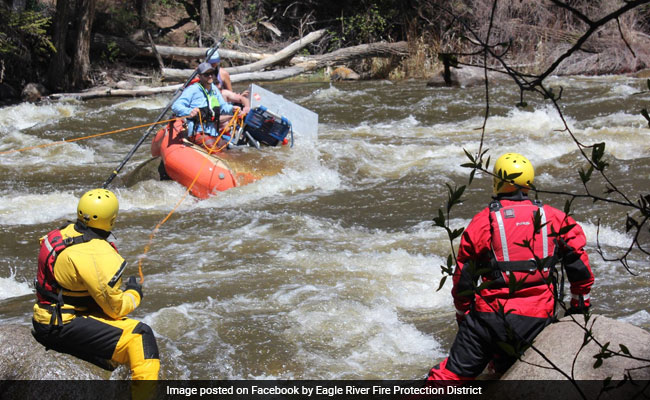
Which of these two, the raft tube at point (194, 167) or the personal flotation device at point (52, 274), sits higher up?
the personal flotation device at point (52, 274)

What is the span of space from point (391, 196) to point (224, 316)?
407 cm

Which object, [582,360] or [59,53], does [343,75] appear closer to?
[59,53]

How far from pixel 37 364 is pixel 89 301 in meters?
0.45

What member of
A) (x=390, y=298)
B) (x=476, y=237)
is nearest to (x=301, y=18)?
(x=390, y=298)

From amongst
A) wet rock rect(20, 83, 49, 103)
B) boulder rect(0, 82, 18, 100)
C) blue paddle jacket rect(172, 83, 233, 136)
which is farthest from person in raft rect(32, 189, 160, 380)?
boulder rect(0, 82, 18, 100)

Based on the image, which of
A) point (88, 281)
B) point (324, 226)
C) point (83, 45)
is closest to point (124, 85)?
point (83, 45)

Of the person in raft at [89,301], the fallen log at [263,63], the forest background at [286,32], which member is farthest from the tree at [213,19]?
the person in raft at [89,301]

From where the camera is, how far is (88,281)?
3.82m

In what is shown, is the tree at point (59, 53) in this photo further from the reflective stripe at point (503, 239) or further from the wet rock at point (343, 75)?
the reflective stripe at point (503, 239)

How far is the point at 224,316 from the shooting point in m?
5.51

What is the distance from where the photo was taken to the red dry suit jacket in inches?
137

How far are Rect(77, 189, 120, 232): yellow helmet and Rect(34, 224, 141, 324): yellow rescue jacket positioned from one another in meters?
0.09


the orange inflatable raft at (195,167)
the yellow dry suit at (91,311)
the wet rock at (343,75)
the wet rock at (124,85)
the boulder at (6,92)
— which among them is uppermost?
the yellow dry suit at (91,311)

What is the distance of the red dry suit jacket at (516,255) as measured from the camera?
3486 millimetres
